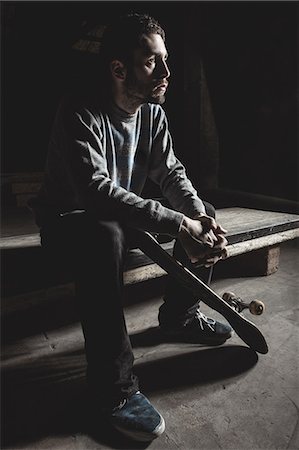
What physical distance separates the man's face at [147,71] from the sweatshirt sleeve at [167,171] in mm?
300

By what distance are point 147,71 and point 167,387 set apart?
4.78ft

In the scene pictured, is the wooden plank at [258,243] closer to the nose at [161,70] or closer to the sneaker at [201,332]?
the sneaker at [201,332]

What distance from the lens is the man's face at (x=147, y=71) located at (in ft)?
5.94

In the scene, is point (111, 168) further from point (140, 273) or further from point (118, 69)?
point (140, 273)

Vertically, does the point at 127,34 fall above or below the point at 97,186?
above

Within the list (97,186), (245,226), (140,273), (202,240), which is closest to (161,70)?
(97,186)

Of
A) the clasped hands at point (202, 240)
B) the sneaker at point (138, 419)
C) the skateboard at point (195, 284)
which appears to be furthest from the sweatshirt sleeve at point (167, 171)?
the sneaker at point (138, 419)

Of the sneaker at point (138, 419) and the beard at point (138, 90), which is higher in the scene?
the beard at point (138, 90)

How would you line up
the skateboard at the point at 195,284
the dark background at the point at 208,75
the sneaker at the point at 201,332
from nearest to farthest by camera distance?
1. the skateboard at the point at 195,284
2. the sneaker at the point at 201,332
3. the dark background at the point at 208,75

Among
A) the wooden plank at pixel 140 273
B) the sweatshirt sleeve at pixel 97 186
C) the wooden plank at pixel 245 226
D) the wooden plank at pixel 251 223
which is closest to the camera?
the sweatshirt sleeve at pixel 97 186

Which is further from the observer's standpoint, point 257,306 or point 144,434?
point 257,306

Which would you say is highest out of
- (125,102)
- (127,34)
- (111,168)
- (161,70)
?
(127,34)

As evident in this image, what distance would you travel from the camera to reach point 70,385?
5.99ft

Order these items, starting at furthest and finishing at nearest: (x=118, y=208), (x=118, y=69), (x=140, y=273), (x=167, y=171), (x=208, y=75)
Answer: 1. (x=208, y=75)
2. (x=167, y=171)
3. (x=140, y=273)
4. (x=118, y=69)
5. (x=118, y=208)
